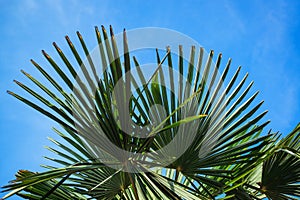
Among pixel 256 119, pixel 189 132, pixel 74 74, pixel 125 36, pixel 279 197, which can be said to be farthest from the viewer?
pixel 279 197

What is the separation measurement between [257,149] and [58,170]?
1414mm

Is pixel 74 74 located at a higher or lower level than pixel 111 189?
higher

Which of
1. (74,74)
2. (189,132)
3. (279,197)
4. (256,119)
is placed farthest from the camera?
(279,197)

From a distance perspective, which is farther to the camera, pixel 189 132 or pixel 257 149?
pixel 257 149

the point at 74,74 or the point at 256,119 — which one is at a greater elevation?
the point at 74,74

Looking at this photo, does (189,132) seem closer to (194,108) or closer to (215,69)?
(194,108)

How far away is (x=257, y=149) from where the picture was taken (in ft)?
8.44

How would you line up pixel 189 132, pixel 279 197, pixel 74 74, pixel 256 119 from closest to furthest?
pixel 74 74 → pixel 189 132 → pixel 256 119 → pixel 279 197

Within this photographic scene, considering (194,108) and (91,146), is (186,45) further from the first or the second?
(91,146)

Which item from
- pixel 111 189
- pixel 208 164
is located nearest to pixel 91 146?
pixel 111 189

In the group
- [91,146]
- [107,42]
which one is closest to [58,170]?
[91,146]

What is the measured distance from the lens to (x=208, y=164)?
8.12 ft

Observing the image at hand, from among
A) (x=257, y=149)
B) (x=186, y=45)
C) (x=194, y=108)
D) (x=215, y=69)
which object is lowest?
(x=257, y=149)

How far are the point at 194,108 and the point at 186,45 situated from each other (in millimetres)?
478
